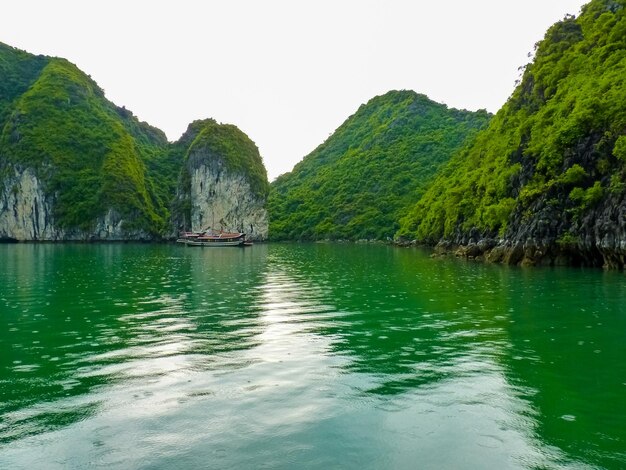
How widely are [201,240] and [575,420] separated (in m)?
146

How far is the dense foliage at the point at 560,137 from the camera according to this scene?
53250 mm

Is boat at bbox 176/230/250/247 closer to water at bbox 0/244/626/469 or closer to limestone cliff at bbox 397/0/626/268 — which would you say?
limestone cliff at bbox 397/0/626/268

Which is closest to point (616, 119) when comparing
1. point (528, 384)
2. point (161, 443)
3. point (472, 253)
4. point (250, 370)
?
point (472, 253)

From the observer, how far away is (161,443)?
991cm

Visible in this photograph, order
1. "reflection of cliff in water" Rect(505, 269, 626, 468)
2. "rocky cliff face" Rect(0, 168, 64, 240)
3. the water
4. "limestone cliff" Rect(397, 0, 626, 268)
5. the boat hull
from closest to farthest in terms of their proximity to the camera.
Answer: the water, "reflection of cliff in water" Rect(505, 269, 626, 468), "limestone cliff" Rect(397, 0, 626, 268), the boat hull, "rocky cliff face" Rect(0, 168, 64, 240)

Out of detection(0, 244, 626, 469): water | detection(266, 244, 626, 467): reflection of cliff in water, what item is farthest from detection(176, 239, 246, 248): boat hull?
detection(0, 244, 626, 469): water

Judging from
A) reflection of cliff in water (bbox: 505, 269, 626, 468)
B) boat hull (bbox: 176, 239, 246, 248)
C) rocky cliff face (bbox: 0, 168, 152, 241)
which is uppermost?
rocky cliff face (bbox: 0, 168, 152, 241)

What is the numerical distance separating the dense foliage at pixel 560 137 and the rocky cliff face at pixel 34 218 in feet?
425

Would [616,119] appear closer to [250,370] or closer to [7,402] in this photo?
[250,370]

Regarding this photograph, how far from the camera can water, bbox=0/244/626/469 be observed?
31.4 feet

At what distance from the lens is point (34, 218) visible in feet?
596

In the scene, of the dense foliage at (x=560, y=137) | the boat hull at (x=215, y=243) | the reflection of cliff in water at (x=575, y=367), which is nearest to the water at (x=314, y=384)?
the reflection of cliff in water at (x=575, y=367)

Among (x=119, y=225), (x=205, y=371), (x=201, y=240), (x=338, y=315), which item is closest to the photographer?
(x=205, y=371)

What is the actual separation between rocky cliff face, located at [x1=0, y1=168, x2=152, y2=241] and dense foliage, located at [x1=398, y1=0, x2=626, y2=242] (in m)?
130
